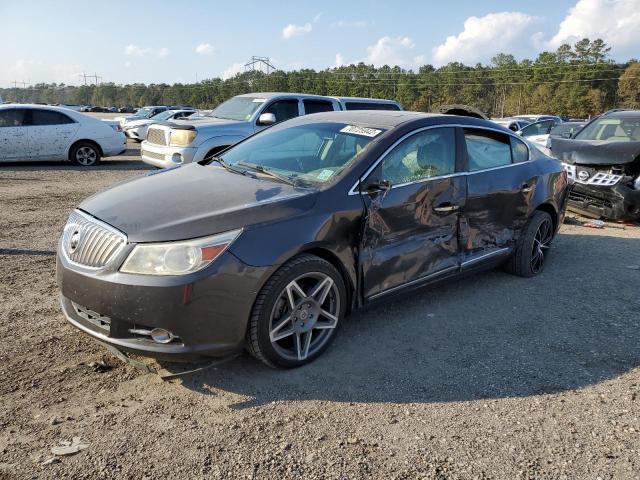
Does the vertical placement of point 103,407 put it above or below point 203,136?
below

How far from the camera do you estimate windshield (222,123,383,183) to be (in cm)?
390

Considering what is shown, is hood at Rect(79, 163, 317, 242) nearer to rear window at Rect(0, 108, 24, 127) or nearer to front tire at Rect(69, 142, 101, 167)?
rear window at Rect(0, 108, 24, 127)

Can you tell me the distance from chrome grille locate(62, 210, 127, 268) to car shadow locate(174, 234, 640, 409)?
0.92 meters

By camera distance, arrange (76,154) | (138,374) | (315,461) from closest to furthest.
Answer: (315,461) < (138,374) < (76,154)

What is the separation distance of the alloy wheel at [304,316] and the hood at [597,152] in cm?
644

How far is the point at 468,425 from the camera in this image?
2.95 meters

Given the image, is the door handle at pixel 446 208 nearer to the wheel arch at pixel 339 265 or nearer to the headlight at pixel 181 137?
the wheel arch at pixel 339 265

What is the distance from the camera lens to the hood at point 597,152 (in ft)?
26.2

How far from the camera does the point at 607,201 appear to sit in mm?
8008

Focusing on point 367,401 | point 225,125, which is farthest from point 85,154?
point 367,401

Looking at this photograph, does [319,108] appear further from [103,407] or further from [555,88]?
[555,88]

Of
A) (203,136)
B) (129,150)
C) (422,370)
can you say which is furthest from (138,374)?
(129,150)

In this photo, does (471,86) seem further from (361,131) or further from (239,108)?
(361,131)

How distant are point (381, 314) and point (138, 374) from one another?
6.53 ft
